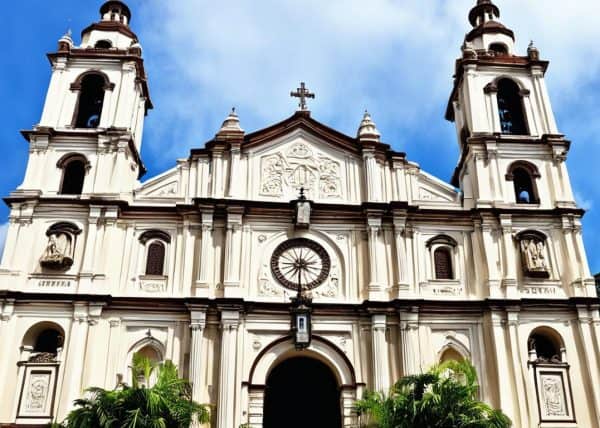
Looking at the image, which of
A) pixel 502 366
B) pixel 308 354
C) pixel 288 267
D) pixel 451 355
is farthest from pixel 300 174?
pixel 502 366

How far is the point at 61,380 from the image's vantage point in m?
18.6

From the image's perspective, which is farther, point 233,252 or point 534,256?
point 534,256

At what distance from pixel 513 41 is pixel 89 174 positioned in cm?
1731

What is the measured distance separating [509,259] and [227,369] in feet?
31.2

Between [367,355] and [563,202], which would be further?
[563,202]

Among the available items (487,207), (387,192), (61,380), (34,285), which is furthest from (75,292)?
(487,207)

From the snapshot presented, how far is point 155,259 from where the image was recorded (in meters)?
20.9

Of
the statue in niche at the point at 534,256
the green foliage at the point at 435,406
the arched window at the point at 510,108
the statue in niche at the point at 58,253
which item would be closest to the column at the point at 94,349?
the statue in niche at the point at 58,253

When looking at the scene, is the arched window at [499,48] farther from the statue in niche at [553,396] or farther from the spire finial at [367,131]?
the statue in niche at [553,396]

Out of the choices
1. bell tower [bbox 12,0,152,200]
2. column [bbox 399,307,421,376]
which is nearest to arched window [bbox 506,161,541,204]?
column [bbox 399,307,421,376]

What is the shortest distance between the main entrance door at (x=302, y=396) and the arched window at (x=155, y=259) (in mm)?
4839

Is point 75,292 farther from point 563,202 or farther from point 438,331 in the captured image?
point 563,202

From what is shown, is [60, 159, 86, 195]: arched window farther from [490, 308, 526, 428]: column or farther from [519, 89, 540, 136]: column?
[519, 89, 540, 136]: column

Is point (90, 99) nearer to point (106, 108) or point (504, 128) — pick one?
point (106, 108)
